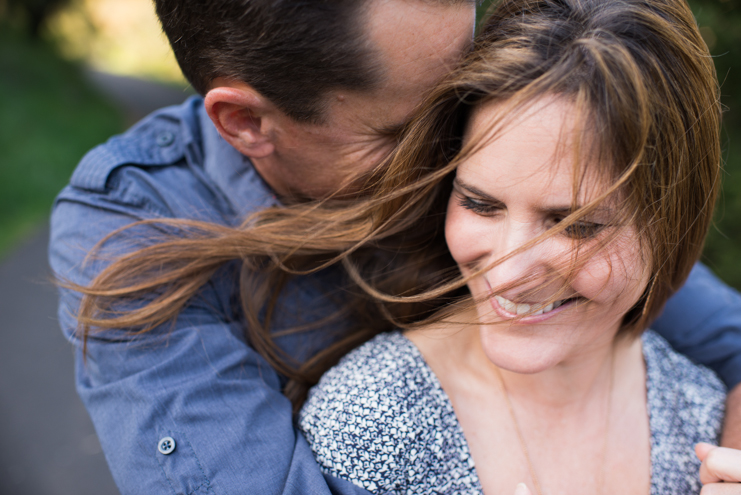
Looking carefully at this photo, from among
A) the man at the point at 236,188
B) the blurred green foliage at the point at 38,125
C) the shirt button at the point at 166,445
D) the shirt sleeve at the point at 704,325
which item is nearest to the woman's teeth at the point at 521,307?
the man at the point at 236,188

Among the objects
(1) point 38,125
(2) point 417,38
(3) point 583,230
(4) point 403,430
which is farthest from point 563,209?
(1) point 38,125

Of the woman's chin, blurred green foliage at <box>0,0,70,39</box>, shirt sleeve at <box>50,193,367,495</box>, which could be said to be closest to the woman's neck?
the woman's chin

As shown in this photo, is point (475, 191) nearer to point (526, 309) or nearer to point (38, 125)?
point (526, 309)

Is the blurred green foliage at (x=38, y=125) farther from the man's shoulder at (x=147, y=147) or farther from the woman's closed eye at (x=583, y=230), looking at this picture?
the woman's closed eye at (x=583, y=230)

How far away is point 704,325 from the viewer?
2.31 metres

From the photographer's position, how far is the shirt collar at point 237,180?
76.6 inches

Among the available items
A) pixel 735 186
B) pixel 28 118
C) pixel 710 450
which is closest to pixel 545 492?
pixel 710 450

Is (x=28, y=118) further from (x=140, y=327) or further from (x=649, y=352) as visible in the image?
(x=649, y=352)

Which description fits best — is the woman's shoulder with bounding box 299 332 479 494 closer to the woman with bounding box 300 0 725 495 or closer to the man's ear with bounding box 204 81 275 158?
the woman with bounding box 300 0 725 495

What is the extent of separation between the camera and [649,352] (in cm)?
199

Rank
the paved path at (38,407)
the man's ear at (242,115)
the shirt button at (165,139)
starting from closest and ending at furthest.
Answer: the man's ear at (242,115)
the shirt button at (165,139)
the paved path at (38,407)

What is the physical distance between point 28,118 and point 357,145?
893 centimetres

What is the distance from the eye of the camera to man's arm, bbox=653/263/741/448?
2238mm

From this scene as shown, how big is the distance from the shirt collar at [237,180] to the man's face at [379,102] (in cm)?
7
